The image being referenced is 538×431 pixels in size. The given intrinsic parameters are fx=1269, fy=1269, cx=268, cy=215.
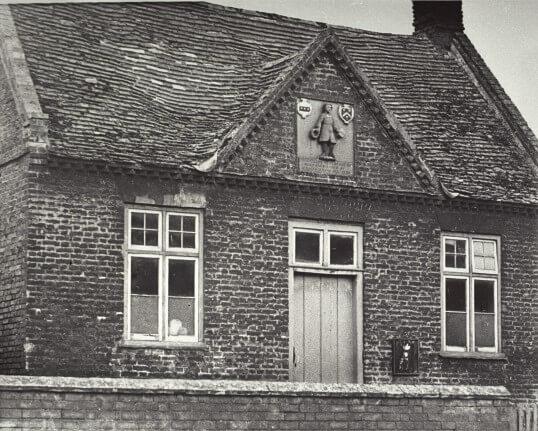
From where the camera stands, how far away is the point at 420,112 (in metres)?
26.2

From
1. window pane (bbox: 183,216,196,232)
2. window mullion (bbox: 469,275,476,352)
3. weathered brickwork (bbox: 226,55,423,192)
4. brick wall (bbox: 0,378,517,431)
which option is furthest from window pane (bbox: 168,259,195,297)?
window mullion (bbox: 469,275,476,352)

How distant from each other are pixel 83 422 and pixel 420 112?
11.8m

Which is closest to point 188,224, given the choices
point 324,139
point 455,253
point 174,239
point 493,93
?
point 174,239

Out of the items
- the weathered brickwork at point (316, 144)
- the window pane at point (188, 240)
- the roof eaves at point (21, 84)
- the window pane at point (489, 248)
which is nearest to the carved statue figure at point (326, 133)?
the weathered brickwork at point (316, 144)

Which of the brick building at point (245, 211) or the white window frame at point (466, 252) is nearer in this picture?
the brick building at point (245, 211)

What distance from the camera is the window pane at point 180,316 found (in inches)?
845

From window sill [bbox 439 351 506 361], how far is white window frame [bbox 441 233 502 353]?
4.7 inches

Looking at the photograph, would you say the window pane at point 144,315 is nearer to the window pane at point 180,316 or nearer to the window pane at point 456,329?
the window pane at point 180,316

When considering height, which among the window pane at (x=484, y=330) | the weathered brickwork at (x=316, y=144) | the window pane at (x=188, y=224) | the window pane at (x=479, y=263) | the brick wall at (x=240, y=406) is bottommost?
the brick wall at (x=240, y=406)

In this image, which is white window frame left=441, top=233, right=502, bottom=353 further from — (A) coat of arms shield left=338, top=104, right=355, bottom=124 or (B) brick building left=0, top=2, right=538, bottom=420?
(A) coat of arms shield left=338, top=104, right=355, bottom=124

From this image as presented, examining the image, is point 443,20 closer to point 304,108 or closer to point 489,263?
point 489,263

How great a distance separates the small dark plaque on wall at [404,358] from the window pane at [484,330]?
64.8 inches

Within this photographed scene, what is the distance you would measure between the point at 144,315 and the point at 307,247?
3422 millimetres

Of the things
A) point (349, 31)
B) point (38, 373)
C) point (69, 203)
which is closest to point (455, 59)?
point (349, 31)
